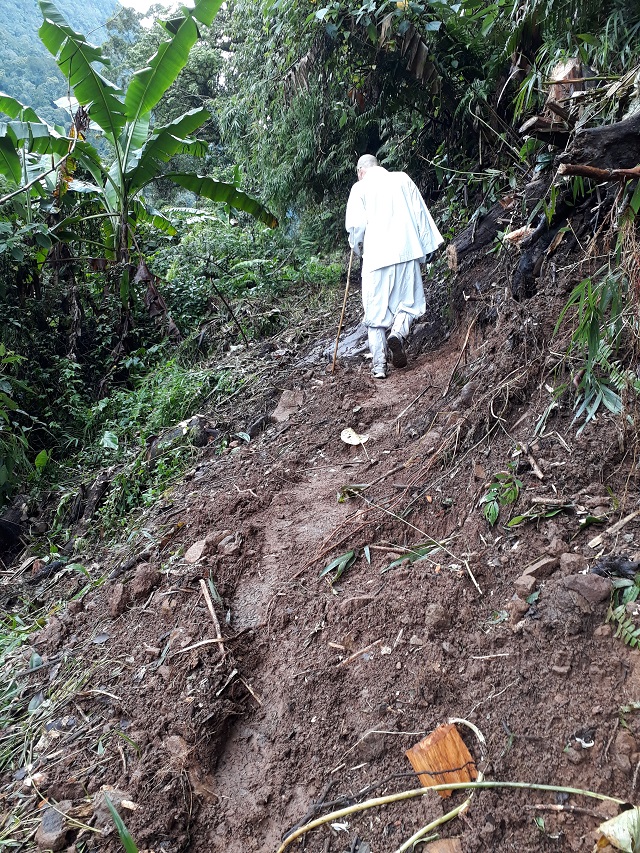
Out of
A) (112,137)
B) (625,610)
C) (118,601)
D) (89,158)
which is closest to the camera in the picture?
(625,610)

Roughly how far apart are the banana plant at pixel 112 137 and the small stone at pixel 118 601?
4.79m

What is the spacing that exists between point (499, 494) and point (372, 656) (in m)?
0.89

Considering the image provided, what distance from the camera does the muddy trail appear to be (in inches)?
69.6

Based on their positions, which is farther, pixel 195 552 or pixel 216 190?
pixel 216 190

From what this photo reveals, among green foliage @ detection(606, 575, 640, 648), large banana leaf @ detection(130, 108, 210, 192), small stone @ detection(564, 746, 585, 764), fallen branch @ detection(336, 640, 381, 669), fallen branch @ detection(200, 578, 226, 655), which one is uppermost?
large banana leaf @ detection(130, 108, 210, 192)

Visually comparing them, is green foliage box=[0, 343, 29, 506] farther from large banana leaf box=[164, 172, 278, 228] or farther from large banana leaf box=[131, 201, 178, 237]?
large banana leaf box=[164, 172, 278, 228]

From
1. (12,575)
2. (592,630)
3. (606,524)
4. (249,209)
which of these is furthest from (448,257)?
(12,575)

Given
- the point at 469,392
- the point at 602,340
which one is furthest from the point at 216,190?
the point at 602,340

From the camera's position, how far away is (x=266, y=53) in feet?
23.4

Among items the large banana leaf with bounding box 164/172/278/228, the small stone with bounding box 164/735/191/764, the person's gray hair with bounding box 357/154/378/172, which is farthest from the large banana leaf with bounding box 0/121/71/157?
the small stone with bounding box 164/735/191/764

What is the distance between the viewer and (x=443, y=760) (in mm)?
1783

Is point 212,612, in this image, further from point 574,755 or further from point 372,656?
point 574,755

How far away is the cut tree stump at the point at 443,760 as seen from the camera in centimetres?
175

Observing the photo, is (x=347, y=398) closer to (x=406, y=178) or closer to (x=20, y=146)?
(x=406, y=178)
